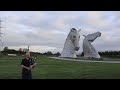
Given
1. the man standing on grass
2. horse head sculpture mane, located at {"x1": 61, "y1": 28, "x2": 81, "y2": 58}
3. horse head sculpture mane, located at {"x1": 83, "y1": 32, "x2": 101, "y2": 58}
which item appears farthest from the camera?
horse head sculpture mane, located at {"x1": 83, "y1": 32, "x2": 101, "y2": 58}

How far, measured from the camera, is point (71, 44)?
56.9 m

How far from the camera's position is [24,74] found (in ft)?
28.4

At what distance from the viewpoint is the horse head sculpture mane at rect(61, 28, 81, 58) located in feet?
178

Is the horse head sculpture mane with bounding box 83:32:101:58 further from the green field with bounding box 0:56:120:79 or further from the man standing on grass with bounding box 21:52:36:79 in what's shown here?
the man standing on grass with bounding box 21:52:36:79

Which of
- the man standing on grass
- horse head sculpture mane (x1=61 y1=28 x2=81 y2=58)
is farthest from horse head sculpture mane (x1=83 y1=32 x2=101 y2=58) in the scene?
the man standing on grass

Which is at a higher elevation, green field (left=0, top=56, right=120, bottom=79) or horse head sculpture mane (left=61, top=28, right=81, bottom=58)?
horse head sculpture mane (left=61, top=28, right=81, bottom=58)

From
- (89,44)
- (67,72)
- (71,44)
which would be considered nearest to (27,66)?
(67,72)

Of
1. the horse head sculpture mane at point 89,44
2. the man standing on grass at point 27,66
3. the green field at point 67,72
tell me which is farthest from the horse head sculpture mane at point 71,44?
the man standing on grass at point 27,66

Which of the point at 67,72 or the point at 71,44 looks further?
the point at 71,44

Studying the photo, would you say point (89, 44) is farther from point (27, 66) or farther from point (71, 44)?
point (27, 66)
